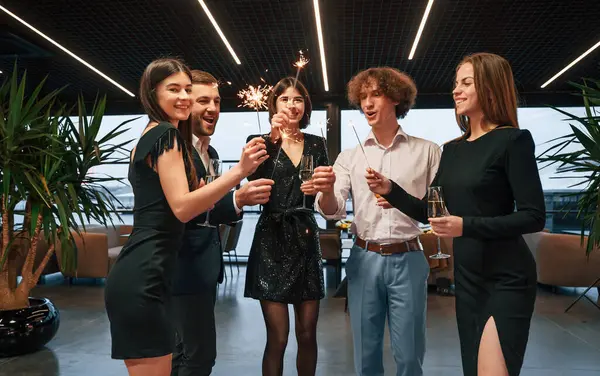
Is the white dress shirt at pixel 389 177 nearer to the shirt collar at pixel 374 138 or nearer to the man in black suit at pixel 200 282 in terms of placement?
the shirt collar at pixel 374 138

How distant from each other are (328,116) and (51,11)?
474 cm

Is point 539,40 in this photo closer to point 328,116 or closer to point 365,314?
point 328,116

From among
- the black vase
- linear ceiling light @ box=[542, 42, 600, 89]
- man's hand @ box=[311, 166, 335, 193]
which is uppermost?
linear ceiling light @ box=[542, 42, 600, 89]

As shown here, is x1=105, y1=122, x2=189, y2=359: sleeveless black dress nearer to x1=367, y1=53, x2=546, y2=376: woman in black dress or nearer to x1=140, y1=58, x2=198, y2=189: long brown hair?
x1=140, y1=58, x2=198, y2=189: long brown hair

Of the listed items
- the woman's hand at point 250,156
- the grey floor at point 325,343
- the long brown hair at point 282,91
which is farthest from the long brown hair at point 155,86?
the grey floor at point 325,343

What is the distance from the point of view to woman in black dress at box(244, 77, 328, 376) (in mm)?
2293

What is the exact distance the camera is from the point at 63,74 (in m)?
7.86

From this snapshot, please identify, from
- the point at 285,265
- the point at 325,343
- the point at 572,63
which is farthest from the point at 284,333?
the point at 572,63

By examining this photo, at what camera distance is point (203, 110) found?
2443 millimetres

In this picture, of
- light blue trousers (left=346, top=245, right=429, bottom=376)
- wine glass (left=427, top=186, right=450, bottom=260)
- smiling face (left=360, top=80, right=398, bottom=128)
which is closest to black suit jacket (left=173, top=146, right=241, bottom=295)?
light blue trousers (left=346, top=245, right=429, bottom=376)

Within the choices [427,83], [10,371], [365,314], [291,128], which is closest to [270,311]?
[365,314]

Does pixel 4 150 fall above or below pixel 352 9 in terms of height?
below

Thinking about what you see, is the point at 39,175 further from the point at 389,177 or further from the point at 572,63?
the point at 572,63

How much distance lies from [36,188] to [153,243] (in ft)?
7.69
